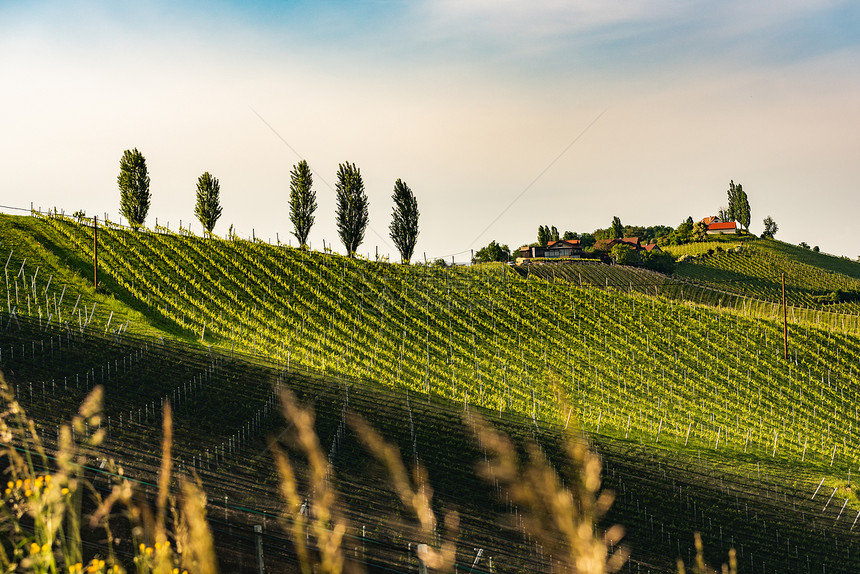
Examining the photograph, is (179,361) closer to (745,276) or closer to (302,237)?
(302,237)

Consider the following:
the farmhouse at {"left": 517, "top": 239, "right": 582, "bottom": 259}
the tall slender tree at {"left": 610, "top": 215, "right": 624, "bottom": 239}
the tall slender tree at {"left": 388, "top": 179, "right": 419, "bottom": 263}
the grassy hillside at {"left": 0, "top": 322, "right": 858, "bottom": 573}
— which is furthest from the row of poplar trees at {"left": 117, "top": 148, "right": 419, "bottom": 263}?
the tall slender tree at {"left": 610, "top": 215, "right": 624, "bottom": 239}

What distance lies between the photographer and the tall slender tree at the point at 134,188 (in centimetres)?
5959

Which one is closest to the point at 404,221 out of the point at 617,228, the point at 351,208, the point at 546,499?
the point at 351,208

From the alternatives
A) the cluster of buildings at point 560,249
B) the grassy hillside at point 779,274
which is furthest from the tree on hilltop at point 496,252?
the grassy hillside at point 779,274

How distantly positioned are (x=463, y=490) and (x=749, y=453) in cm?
1444

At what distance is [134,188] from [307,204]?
15.4 m

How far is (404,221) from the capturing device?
65875 mm

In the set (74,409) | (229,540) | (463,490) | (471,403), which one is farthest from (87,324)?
(229,540)

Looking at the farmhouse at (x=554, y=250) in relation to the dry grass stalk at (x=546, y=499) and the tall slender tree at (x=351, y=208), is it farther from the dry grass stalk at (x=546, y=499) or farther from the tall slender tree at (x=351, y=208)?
the dry grass stalk at (x=546, y=499)

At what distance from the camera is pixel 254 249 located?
53812 mm

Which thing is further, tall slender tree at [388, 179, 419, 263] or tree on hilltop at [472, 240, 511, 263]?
tree on hilltop at [472, 240, 511, 263]

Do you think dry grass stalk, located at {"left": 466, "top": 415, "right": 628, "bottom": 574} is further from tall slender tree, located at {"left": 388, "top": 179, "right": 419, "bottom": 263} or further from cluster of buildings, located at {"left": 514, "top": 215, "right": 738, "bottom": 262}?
cluster of buildings, located at {"left": 514, "top": 215, "right": 738, "bottom": 262}

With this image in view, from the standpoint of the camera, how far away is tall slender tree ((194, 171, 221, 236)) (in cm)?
6431

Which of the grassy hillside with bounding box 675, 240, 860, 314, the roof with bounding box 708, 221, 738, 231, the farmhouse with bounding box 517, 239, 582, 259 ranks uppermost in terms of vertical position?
the roof with bounding box 708, 221, 738, 231
